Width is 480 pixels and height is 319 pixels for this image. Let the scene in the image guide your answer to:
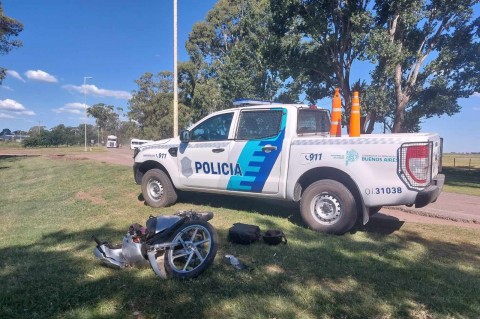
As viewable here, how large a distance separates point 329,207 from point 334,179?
1.43ft

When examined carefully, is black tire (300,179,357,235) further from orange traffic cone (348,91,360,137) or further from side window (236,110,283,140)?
side window (236,110,283,140)

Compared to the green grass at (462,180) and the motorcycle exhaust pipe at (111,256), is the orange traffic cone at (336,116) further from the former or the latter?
the green grass at (462,180)

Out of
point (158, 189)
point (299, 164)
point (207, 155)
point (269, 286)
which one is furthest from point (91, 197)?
point (269, 286)

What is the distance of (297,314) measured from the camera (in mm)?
3139

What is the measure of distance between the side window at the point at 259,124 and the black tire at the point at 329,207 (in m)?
1.21

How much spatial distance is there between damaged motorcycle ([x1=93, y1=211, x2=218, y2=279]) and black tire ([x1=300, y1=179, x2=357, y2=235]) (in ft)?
6.63

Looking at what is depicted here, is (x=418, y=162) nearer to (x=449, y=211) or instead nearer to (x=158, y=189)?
(x=449, y=211)

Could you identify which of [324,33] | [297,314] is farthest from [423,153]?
[324,33]

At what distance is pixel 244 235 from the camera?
16.3 feet

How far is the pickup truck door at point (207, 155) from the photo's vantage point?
6609 mm

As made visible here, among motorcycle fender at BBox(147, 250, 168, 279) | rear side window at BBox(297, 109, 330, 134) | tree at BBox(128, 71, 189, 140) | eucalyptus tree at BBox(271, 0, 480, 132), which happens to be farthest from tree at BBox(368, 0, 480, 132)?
tree at BBox(128, 71, 189, 140)

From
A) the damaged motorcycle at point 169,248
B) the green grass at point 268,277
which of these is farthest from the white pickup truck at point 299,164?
the damaged motorcycle at point 169,248

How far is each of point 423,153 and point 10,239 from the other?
20.3ft

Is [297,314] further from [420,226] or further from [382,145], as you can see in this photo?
[420,226]
